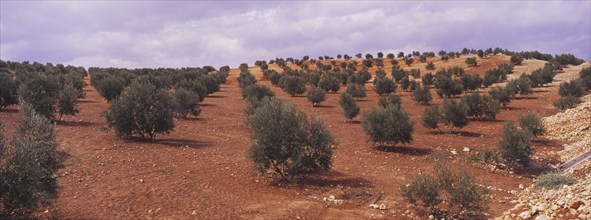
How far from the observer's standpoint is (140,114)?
23516 mm

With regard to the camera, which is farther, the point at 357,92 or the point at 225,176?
the point at 357,92

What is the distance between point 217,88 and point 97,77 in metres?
13.1

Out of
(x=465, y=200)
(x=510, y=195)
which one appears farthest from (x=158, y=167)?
(x=510, y=195)

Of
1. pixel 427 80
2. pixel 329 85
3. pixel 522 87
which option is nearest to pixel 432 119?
pixel 522 87

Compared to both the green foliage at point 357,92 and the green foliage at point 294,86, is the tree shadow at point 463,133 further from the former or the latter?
the green foliage at point 294,86

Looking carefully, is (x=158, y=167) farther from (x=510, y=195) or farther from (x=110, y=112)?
(x=510, y=195)

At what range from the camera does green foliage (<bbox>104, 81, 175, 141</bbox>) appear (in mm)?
23266

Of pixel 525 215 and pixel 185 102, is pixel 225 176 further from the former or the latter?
pixel 185 102

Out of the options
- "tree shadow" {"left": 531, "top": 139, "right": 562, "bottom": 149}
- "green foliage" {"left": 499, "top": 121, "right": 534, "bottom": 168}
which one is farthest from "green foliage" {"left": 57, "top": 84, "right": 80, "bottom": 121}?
"tree shadow" {"left": 531, "top": 139, "right": 562, "bottom": 149}

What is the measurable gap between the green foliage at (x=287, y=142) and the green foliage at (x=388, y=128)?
676 centimetres

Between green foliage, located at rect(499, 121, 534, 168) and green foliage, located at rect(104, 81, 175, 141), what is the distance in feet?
52.3

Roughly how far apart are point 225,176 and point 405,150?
10.8 meters

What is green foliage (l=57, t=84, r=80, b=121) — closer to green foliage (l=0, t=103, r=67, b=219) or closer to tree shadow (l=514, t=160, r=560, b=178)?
green foliage (l=0, t=103, r=67, b=219)

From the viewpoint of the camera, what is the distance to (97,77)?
52.6 meters
